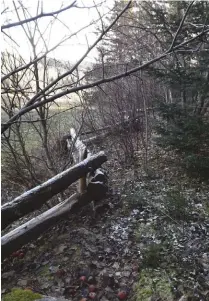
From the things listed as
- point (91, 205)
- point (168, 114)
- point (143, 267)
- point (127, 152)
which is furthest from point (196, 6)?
point (143, 267)

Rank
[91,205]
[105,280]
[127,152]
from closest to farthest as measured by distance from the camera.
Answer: [105,280] → [91,205] → [127,152]

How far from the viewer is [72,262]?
3.68 m

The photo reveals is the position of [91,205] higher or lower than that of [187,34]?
lower

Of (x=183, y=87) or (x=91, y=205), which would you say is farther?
(x=183, y=87)

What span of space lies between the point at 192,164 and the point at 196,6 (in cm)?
349

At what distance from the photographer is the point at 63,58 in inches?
201

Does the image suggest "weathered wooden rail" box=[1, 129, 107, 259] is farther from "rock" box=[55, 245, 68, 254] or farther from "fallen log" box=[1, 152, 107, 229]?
"rock" box=[55, 245, 68, 254]

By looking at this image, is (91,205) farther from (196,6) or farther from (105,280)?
(196,6)

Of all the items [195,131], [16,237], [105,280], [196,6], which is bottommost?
[105,280]

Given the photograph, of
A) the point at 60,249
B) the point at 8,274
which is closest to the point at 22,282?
the point at 8,274

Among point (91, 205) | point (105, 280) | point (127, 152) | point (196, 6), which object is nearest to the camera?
point (105, 280)

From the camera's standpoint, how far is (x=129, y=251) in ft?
12.5

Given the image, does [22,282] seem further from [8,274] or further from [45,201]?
[45,201]

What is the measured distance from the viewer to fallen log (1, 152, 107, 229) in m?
3.81
